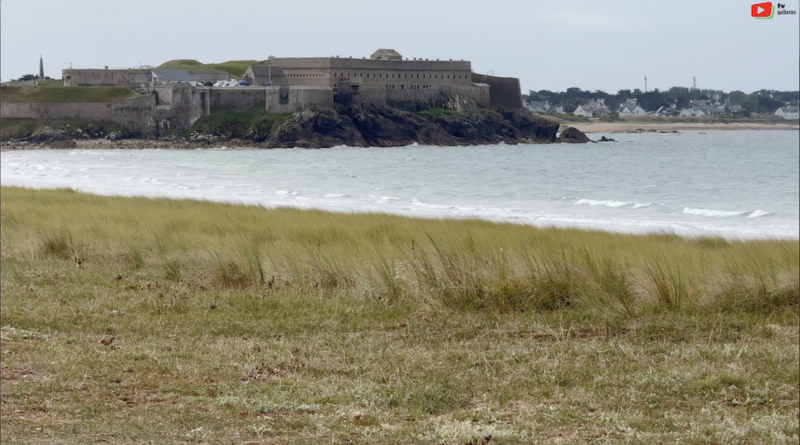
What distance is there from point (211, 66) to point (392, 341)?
126 metres

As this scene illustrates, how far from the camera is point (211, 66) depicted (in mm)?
128375

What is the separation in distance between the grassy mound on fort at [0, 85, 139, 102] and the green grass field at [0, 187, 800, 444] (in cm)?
Result: 8611

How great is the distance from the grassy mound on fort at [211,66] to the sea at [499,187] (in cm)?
6172

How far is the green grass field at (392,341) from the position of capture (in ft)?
17.6

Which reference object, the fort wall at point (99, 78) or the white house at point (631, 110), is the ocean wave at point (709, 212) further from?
the white house at point (631, 110)

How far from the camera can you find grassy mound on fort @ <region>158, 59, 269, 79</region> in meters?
123

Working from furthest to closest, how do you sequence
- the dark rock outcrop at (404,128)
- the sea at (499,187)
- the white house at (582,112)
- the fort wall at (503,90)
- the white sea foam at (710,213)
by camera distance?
1. the white house at (582,112)
2. the fort wall at (503,90)
3. the dark rock outcrop at (404,128)
4. the white sea foam at (710,213)
5. the sea at (499,187)

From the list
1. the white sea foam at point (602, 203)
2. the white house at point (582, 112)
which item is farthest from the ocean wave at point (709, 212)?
the white house at point (582, 112)

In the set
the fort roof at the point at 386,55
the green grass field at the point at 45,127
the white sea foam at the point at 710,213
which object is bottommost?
the white sea foam at the point at 710,213

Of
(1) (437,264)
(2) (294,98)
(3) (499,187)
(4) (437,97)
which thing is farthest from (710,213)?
(4) (437,97)

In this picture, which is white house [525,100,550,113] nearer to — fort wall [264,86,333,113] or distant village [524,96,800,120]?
distant village [524,96,800,120]

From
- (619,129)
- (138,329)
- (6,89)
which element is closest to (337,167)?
(138,329)

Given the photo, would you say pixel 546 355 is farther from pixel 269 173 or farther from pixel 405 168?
pixel 405 168

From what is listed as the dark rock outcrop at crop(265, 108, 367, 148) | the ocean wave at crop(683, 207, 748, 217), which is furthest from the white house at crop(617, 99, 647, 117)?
the ocean wave at crop(683, 207, 748, 217)
